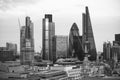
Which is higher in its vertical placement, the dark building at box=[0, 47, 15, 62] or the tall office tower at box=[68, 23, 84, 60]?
the tall office tower at box=[68, 23, 84, 60]

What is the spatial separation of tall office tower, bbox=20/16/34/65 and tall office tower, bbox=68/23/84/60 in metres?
5.80

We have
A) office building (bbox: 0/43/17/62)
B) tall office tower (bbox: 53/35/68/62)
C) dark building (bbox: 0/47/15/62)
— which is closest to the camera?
dark building (bbox: 0/47/15/62)

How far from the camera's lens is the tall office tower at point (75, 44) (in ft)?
97.5

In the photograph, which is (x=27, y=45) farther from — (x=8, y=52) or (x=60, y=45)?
(x=60, y=45)

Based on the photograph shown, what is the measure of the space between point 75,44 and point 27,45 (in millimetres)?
8018

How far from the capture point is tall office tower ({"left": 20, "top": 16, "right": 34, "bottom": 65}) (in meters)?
24.3

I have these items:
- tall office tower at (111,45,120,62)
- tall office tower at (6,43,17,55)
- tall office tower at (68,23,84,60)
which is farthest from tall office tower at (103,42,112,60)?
tall office tower at (6,43,17,55)

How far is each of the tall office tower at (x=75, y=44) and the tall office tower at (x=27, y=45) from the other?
228 inches

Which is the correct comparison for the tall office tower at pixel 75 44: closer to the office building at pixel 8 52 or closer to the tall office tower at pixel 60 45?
the tall office tower at pixel 60 45

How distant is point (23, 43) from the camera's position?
2494 centimetres

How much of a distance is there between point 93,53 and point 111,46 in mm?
7351

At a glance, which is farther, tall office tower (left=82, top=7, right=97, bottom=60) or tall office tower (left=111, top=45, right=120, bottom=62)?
tall office tower (left=82, top=7, right=97, bottom=60)

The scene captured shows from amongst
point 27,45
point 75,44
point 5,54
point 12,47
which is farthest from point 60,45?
point 5,54

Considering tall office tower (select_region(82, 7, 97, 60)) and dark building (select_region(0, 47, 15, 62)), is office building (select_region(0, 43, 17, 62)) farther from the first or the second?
tall office tower (select_region(82, 7, 97, 60))
